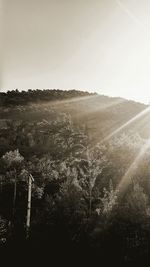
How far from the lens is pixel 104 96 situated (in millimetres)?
98938

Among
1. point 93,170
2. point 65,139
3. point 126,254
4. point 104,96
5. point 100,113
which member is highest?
point 104,96

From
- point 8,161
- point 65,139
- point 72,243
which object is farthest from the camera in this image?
point 65,139

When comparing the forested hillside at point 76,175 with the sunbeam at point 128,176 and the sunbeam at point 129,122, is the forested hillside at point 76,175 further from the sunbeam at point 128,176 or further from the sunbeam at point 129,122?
the sunbeam at point 129,122

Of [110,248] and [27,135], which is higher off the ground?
[27,135]

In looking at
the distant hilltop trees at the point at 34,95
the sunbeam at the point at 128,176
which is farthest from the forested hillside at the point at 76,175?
the distant hilltop trees at the point at 34,95

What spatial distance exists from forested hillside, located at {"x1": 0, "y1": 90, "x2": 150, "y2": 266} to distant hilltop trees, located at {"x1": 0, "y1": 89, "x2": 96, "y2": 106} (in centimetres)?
92

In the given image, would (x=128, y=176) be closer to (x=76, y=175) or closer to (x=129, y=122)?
(x=76, y=175)

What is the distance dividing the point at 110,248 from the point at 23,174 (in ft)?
Result: 55.5

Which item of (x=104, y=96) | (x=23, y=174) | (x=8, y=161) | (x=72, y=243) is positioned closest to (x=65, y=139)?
(x=8, y=161)

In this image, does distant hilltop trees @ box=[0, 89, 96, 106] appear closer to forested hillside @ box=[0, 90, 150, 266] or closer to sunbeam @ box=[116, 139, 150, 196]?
forested hillside @ box=[0, 90, 150, 266]

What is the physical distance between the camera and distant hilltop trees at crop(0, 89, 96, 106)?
85812 mm

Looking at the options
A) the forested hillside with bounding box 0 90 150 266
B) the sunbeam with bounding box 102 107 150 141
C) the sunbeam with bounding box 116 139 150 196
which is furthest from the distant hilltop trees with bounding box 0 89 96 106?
the sunbeam with bounding box 116 139 150 196

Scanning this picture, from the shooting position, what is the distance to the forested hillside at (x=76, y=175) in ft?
91.4

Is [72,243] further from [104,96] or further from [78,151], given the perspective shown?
[104,96]
